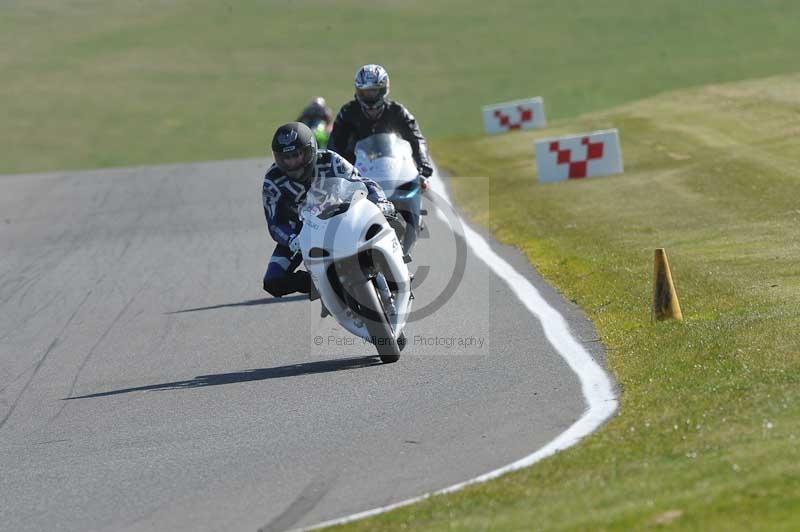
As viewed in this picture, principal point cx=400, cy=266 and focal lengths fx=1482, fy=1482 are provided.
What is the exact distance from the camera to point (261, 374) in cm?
1033

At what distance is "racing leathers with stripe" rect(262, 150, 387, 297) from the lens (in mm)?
10594

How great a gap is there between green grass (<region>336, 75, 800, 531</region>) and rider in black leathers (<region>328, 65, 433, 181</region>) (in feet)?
5.86

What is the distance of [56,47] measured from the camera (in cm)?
5106

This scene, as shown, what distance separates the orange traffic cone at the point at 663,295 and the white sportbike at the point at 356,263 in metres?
1.77

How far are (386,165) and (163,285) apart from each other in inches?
160

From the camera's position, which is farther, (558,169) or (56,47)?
(56,47)

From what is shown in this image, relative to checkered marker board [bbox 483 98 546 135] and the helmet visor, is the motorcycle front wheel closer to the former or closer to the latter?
the helmet visor

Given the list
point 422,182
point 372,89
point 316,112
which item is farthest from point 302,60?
point 422,182

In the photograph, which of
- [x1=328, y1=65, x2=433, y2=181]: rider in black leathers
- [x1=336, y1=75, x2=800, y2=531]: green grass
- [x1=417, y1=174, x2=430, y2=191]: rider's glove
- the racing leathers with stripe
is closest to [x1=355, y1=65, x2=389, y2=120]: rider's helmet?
[x1=328, y1=65, x2=433, y2=181]: rider in black leathers

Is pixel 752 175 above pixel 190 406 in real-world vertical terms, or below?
below

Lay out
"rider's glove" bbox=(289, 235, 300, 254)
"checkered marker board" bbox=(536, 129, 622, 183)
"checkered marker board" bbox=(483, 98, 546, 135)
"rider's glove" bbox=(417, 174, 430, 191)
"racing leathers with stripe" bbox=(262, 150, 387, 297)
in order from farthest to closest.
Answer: "checkered marker board" bbox=(483, 98, 546, 135)
"checkered marker board" bbox=(536, 129, 622, 183)
"rider's glove" bbox=(417, 174, 430, 191)
"racing leathers with stripe" bbox=(262, 150, 387, 297)
"rider's glove" bbox=(289, 235, 300, 254)

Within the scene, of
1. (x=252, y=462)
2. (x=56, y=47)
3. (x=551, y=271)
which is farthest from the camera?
(x=56, y=47)

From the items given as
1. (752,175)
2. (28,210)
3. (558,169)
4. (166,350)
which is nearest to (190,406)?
(166,350)

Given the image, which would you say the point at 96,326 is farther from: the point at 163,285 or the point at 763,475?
the point at 763,475
